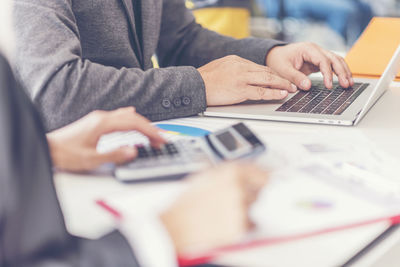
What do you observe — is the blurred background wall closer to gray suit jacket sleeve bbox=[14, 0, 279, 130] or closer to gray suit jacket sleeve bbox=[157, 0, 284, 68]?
gray suit jacket sleeve bbox=[157, 0, 284, 68]

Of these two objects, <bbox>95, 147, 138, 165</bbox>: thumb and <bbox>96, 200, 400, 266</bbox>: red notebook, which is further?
<bbox>95, 147, 138, 165</bbox>: thumb

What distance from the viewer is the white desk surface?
46 cm

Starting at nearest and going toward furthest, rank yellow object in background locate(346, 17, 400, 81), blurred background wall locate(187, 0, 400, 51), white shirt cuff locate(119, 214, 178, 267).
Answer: white shirt cuff locate(119, 214, 178, 267)
yellow object in background locate(346, 17, 400, 81)
blurred background wall locate(187, 0, 400, 51)

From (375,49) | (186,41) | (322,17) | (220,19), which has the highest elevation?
(375,49)

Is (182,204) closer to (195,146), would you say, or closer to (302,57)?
Result: (195,146)

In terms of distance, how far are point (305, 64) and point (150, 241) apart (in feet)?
2.80

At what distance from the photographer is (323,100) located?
1002mm

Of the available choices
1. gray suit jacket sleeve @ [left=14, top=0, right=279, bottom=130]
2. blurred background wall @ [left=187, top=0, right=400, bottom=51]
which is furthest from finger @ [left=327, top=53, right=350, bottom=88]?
blurred background wall @ [left=187, top=0, right=400, bottom=51]

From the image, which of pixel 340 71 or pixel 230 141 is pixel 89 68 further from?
pixel 340 71

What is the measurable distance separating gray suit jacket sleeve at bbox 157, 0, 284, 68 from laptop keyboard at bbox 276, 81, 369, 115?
27 cm

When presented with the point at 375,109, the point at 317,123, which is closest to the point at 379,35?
the point at 375,109

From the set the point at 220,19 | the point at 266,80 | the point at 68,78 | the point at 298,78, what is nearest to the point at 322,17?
the point at 220,19

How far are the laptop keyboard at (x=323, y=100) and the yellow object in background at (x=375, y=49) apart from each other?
0.42 feet

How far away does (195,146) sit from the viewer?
0.66 meters
